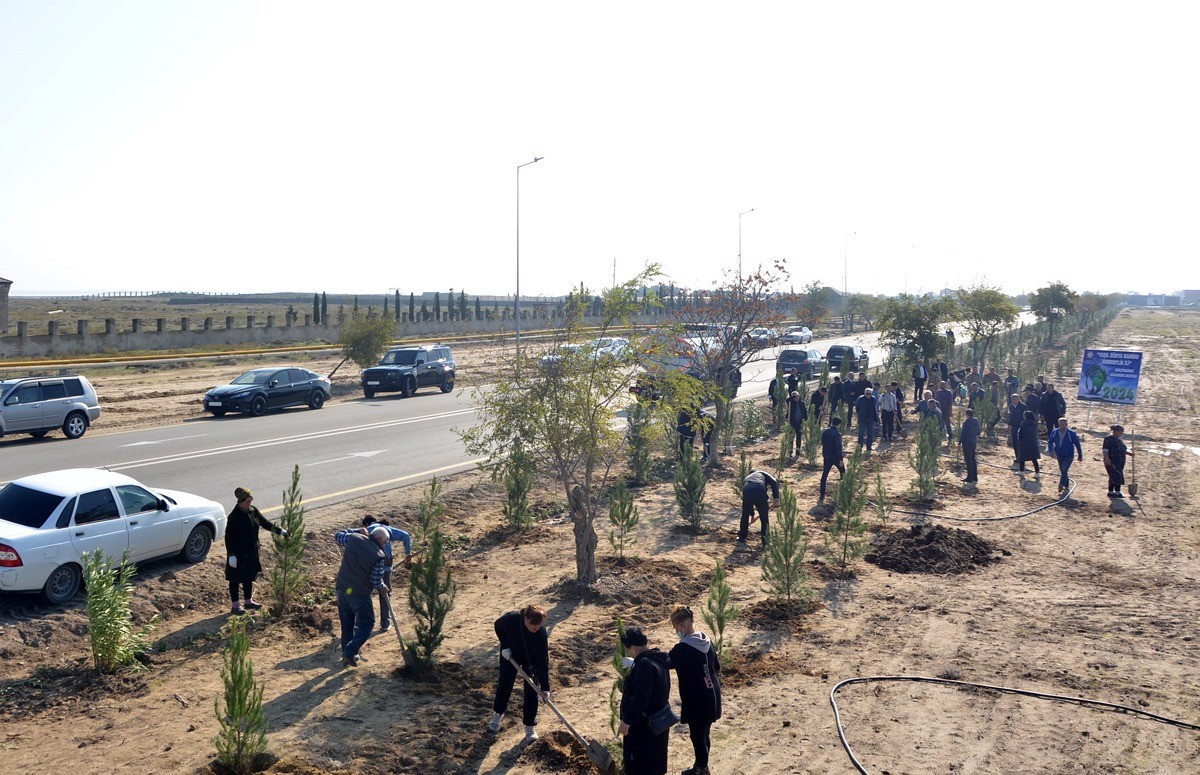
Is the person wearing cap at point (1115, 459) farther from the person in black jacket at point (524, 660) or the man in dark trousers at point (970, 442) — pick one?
the person in black jacket at point (524, 660)

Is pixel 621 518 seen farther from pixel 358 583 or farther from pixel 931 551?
pixel 358 583

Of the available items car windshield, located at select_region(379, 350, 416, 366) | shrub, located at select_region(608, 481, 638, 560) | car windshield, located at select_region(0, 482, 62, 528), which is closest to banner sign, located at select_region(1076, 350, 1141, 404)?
shrub, located at select_region(608, 481, 638, 560)

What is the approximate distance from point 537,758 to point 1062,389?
113 ft

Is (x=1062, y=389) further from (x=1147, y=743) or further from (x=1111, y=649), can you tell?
(x=1147, y=743)

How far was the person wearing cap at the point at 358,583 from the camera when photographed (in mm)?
8703

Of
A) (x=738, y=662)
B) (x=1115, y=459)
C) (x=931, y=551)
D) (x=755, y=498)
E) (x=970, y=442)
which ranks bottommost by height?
(x=738, y=662)

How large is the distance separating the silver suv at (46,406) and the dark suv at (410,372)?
11.1 metres

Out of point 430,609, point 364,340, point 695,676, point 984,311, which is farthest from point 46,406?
point 984,311

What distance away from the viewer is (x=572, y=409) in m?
10.8

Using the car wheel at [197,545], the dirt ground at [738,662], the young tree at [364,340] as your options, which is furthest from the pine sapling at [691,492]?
the young tree at [364,340]

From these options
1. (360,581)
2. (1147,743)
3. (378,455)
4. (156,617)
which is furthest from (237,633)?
(378,455)

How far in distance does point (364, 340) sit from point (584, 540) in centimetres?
2658

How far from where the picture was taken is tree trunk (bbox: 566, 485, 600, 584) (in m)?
11.1

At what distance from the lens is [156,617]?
31.1 ft
